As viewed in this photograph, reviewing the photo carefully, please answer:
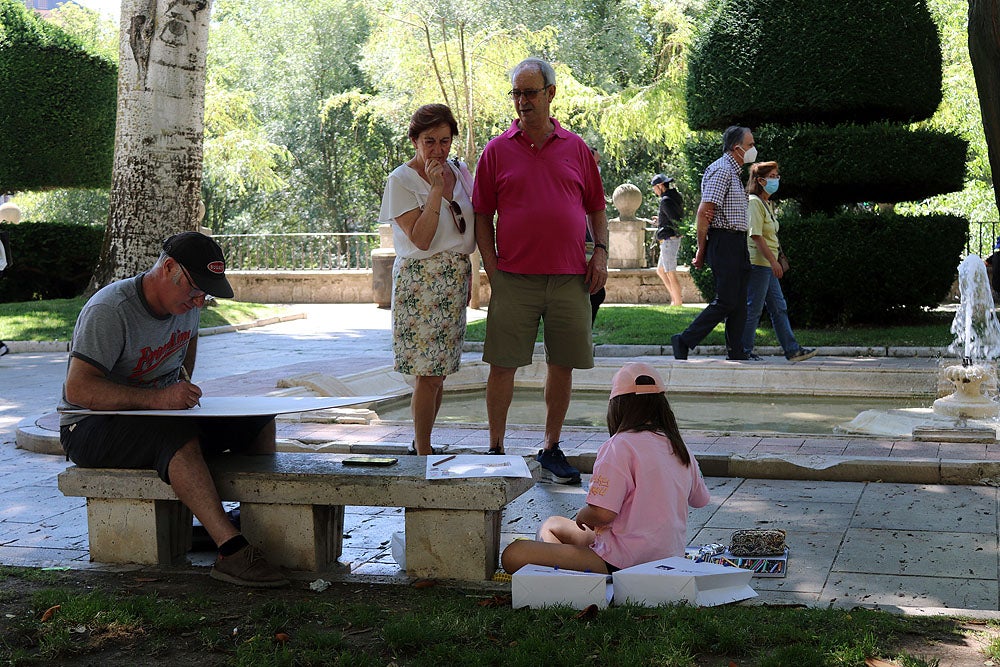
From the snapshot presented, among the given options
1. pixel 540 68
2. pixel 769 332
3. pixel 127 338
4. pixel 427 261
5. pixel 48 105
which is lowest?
pixel 769 332

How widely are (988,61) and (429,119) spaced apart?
7.94 ft

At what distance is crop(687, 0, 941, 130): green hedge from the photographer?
13.1m

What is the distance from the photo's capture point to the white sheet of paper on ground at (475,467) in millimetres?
4160

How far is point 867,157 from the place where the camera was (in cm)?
→ 1305

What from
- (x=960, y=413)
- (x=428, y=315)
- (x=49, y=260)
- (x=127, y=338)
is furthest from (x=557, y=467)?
(x=49, y=260)

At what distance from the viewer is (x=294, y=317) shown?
18.7 meters

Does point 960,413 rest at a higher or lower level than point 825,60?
lower

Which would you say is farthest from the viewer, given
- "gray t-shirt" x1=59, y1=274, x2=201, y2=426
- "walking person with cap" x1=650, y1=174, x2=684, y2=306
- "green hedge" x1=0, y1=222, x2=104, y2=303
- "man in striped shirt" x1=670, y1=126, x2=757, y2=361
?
"green hedge" x1=0, y1=222, x2=104, y2=303

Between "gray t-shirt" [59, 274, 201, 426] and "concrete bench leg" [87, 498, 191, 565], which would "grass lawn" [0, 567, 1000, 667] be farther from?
"gray t-shirt" [59, 274, 201, 426]

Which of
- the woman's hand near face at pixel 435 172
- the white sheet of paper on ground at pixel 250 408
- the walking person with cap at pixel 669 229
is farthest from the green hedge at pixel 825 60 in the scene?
the white sheet of paper on ground at pixel 250 408

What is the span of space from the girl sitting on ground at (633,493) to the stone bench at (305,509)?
0.70 feet

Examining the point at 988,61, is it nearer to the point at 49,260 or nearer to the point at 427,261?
the point at 427,261

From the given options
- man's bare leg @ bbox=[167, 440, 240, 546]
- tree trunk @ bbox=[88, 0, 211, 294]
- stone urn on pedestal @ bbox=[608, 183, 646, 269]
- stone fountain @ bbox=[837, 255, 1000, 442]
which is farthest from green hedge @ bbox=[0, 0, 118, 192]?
man's bare leg @ bbox=[167, 440, 240, 546]

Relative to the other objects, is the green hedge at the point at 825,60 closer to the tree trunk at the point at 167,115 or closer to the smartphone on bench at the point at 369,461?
the tree trunk at the point at 167,115
